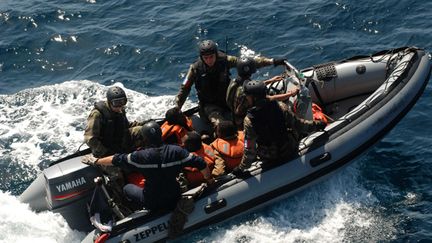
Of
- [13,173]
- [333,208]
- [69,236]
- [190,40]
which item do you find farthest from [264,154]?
[190,40]

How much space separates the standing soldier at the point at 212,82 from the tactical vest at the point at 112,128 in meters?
1.42

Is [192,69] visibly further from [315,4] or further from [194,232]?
[315,4]

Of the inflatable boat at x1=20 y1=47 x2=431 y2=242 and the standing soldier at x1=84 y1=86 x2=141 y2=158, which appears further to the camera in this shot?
the inflatable boat at x1=20 y1=47 x2=431 y2=242

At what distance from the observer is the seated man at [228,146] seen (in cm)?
902

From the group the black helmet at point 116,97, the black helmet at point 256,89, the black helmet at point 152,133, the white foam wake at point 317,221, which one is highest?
the black helmet at point 256,89

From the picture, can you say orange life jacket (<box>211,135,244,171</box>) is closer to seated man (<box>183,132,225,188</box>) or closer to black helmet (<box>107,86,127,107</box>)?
seated man (<box>183,132,225,188</box>)

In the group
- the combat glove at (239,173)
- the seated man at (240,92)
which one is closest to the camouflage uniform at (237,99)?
the seated man at (240,92)

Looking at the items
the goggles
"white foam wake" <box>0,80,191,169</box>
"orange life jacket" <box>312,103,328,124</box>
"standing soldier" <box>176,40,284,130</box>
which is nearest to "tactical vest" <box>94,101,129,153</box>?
the goggles

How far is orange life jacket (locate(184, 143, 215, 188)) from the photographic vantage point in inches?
347

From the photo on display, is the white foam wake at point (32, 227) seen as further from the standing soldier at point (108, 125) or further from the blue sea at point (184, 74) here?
the standing soldier at point (108, 125)

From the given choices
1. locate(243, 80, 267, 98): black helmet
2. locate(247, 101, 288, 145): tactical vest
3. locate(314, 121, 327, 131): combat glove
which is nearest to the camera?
locate(243, 80, 267, 98): black helmet

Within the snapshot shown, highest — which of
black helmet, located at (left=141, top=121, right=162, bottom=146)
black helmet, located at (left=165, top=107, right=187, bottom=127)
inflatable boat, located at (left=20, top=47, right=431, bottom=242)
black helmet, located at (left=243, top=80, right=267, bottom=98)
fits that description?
black helmet, located at (left=243, top=80, right=267, bottom=98)

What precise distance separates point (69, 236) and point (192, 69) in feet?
10.0

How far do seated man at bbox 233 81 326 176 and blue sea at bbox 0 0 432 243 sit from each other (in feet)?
2.92
